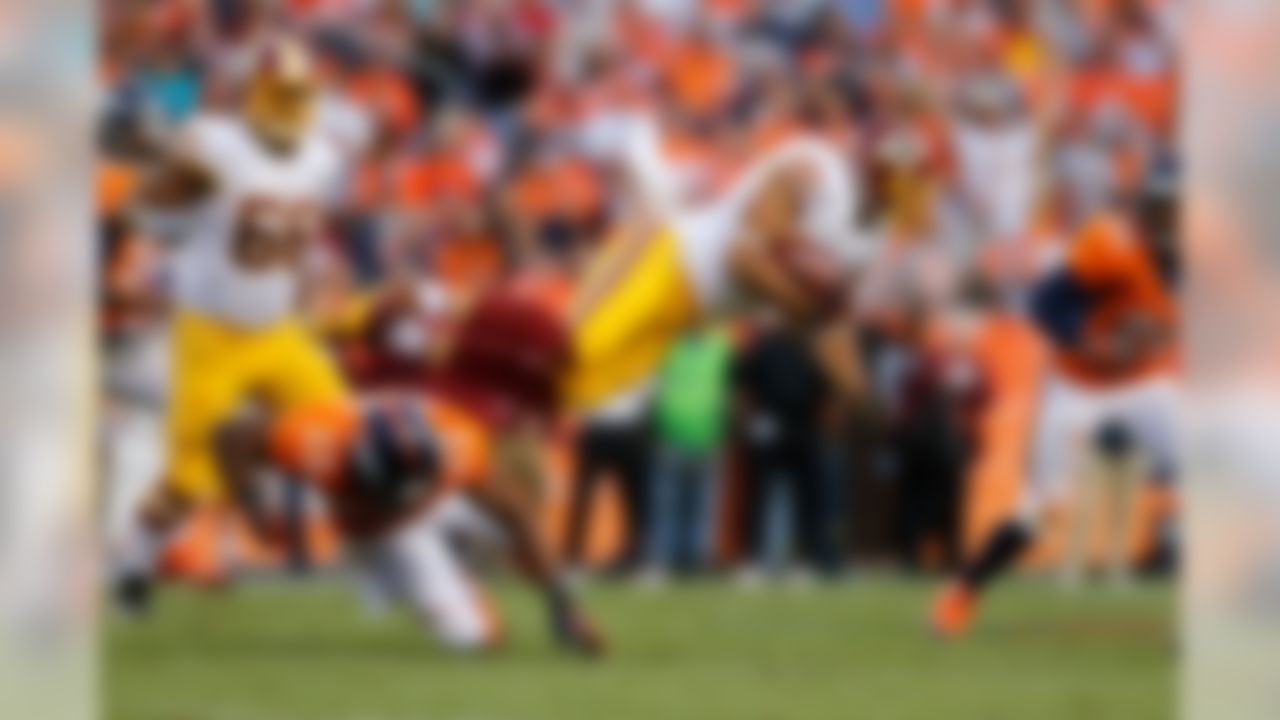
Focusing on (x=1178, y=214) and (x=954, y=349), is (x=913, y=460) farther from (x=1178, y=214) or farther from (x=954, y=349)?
(x=1178, y=214)

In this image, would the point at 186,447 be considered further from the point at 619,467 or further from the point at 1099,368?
the point at 1099,368

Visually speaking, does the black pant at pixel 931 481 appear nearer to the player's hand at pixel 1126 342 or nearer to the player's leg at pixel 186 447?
the player's hand at pixel 1126 342

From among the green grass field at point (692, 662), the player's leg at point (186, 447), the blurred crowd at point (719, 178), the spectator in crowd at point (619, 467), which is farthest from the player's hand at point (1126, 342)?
the player's leg at point (186, 447)

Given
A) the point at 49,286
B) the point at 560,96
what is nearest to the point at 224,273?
the point at 560,96

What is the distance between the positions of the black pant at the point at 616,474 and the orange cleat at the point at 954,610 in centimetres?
52

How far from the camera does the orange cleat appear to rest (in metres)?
3.81

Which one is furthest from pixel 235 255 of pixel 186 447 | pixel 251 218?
pixel 186 447

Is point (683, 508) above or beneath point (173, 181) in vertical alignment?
beneath

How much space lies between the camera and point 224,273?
3906 mm

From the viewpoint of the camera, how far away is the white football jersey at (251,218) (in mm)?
3885

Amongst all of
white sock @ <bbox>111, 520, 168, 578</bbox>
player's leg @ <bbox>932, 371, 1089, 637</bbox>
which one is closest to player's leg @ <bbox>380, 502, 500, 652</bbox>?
white sock @ <bbox>111, 520, 168, 578</bbox>

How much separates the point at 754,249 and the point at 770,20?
15.5 inches

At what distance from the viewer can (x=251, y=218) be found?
12.8 feet

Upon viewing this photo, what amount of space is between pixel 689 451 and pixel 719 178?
475 mm
